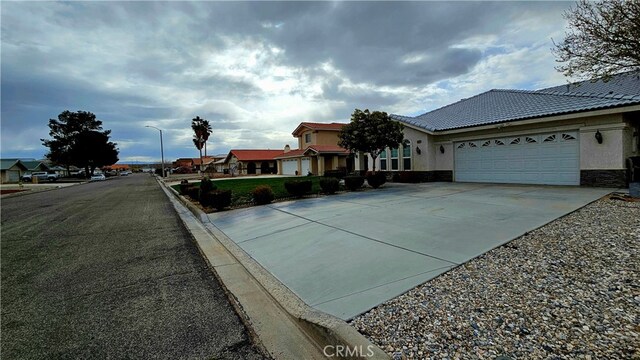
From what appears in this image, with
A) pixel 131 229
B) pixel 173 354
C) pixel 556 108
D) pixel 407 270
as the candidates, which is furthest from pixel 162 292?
pixel 556 108

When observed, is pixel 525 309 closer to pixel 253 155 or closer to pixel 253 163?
pixel 253 163

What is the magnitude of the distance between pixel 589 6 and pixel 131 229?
14.2m

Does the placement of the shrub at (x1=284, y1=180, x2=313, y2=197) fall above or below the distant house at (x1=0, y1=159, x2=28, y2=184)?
below

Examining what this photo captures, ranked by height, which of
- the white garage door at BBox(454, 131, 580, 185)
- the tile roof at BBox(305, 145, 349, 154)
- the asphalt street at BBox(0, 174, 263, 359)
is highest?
the tile roof at BBox(305, 145, 349, 154)

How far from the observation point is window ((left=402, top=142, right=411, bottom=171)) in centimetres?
1999

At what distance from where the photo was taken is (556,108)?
Result: 1366cm

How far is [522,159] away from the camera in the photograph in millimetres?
14852

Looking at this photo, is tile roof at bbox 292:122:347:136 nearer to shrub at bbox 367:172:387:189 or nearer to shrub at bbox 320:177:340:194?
shrub at bbox 367:172:387:189

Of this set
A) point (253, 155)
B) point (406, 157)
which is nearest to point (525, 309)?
point (406, 157)

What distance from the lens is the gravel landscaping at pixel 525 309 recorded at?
247 cm

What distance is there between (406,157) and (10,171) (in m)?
74.3

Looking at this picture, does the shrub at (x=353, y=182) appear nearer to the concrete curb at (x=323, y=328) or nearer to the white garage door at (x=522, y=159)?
the white garage door at (x=522, y=159)

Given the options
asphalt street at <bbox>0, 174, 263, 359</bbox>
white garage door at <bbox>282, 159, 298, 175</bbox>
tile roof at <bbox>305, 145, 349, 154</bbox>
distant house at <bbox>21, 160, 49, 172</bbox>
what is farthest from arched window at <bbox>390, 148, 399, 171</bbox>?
distant house at <bbox>21, 160, 49, 172</bbox>

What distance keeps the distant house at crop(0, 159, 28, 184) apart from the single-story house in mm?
71699
